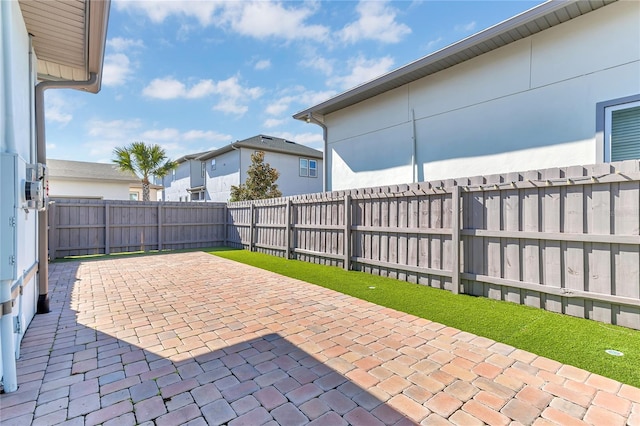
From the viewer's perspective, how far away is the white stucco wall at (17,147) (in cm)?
226

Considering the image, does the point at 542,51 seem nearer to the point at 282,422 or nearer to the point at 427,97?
the point at 427,97

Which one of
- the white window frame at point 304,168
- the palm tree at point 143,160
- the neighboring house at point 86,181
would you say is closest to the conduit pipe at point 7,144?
the palm tree at point 143,160

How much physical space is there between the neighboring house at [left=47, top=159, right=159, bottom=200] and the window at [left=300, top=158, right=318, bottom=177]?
411 inches

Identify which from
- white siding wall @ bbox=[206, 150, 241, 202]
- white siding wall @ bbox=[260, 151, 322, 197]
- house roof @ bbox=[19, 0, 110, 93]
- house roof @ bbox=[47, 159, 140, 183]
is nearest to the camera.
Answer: house roof @ bbox=[19, 0, 110, 93]

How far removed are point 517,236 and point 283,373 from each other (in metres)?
3.58

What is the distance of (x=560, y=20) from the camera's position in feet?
17.5

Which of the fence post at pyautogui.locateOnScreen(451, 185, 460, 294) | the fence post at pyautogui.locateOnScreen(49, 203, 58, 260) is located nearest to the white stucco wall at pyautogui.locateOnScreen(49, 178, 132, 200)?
the fence post at pyautogui.locateOnScreen(49, 203, 58, 260)

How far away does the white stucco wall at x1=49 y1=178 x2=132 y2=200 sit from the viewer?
1788 cm

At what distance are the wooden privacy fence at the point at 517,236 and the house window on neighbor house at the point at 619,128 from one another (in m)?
2.22

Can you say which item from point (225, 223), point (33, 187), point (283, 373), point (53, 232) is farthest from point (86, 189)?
point (283, 373)

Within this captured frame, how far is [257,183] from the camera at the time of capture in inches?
641

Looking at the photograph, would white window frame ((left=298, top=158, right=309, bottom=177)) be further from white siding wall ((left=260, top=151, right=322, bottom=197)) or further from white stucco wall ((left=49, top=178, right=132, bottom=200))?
white stucco wall ((left=49, top=178, right=132, bottom=200))

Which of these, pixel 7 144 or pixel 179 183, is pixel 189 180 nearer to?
pixel 179 183

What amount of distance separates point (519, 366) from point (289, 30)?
1032 centimetres
